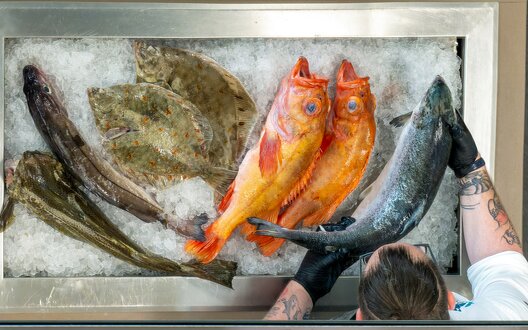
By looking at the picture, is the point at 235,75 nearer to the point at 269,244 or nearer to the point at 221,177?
the point at 221,177

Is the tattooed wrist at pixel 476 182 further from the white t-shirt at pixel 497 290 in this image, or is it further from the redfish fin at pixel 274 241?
the redfish fin at pixel 274 241

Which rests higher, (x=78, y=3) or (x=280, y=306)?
(x=78, y=3)

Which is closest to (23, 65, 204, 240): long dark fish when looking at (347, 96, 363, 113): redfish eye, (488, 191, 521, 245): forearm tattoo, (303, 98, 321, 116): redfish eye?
(303, 98, 321, 116): redfish eye

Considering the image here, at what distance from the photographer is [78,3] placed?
1627 mm

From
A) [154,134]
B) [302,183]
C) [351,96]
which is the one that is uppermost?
[351,96]

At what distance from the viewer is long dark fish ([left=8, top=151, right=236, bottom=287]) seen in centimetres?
164

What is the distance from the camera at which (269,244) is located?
1.68 m

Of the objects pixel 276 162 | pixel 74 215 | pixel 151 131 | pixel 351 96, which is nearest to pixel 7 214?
pixel 74 215

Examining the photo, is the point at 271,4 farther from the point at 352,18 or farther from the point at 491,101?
the point at 491,101

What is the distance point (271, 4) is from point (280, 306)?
87cm

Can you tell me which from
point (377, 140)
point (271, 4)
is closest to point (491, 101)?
point (377, 140)

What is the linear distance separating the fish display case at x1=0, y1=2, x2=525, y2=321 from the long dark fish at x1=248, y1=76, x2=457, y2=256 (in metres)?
0.05

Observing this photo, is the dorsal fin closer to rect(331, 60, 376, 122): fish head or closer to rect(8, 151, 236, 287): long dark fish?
rect(8, 151, 236, 287): long dark fish

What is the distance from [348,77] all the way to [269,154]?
33 cm
